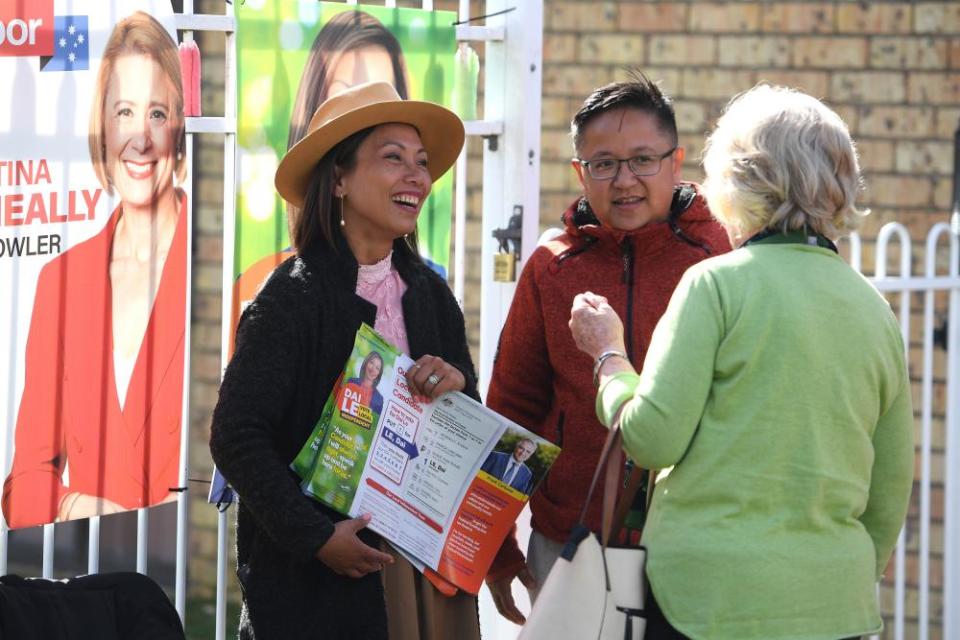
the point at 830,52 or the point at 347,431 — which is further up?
the point at 830,52

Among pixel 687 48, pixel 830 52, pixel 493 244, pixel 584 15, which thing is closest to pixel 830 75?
pixel 830 52

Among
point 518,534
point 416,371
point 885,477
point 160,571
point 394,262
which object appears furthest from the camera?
point 160,571

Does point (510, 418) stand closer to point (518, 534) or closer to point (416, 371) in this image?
point (416, 371)

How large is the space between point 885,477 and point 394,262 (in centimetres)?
115

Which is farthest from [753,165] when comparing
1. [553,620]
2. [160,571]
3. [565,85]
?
[160,571]

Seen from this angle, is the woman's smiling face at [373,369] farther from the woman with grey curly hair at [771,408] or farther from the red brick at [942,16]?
the red brick at [942,16]

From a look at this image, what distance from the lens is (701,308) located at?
2.38 m

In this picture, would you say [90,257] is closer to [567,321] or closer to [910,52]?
[567,321]

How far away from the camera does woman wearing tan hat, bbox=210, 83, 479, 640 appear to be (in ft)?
8.86

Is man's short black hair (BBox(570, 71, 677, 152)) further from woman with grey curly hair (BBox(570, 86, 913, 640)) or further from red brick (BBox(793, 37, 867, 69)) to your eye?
red brick (BBox(793, 37, 867, 69))

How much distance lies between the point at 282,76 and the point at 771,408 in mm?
1662

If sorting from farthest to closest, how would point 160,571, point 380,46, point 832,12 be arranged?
1. point 160,571
2. point 832,12
3. point 380,46

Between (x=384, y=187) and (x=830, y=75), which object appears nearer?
(x=384, y=187)

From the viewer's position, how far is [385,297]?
296cm
